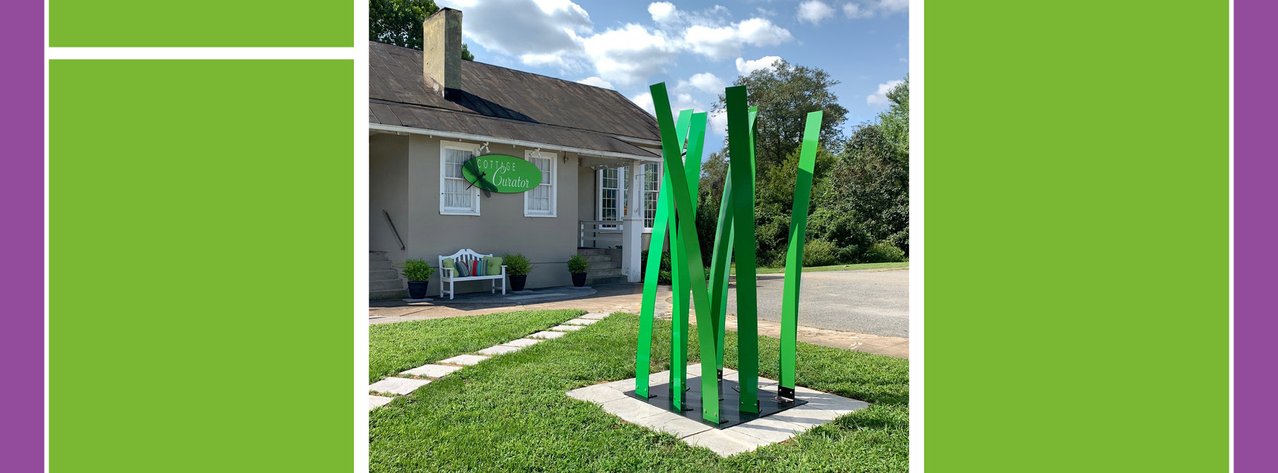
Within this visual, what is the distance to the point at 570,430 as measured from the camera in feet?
11.6

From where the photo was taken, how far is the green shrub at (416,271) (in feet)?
33.3

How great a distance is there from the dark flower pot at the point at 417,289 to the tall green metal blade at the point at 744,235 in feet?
24.4

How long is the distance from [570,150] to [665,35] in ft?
54.4

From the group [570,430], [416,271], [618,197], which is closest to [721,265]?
[570,430]

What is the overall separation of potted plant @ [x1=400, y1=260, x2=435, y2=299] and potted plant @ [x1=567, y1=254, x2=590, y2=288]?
113 inches

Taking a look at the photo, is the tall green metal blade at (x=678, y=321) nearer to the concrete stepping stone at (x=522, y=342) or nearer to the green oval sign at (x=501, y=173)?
the concrete stepping stone at (x=522, y=342)

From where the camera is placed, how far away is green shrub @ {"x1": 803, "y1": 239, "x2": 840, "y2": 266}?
63.9 ft

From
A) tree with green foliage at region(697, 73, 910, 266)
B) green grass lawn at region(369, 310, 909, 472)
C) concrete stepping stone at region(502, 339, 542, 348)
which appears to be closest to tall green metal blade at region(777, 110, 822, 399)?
green grass lawn at region(369, 310, 909, 472)

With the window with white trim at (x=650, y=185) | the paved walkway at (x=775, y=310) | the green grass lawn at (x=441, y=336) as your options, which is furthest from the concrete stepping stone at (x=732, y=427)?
the window with white trim at (x=650, y=185)
